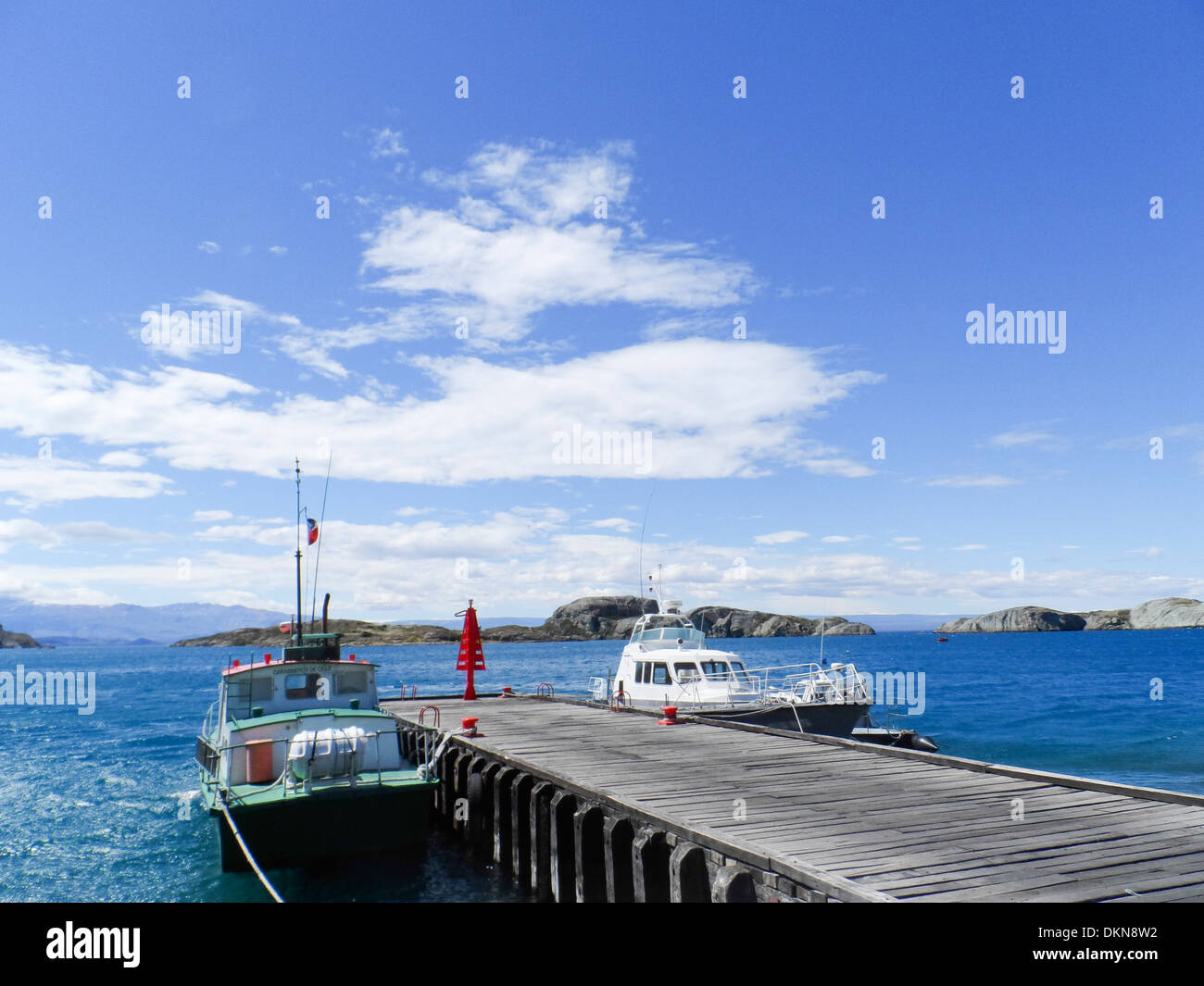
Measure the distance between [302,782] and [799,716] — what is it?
627 inches

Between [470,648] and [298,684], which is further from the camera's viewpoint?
[470,648]

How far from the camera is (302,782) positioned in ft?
48.8

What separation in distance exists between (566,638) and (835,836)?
193m

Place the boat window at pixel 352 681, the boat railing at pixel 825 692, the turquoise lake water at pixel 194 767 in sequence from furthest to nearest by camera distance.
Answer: the boat railing at pixel 825 692 → the boat window at pixel 352 681 → the turquoise lake water at pixel 194 767

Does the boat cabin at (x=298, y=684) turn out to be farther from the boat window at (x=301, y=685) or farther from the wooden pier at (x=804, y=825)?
the wooden pier at (x=804, y=825)

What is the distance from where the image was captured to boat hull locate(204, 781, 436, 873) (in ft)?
45.9

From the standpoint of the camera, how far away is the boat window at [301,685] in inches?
713

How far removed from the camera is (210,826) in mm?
21922

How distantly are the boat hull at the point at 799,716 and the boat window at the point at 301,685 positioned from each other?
1149 centimetres

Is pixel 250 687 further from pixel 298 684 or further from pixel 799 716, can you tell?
pixel 799 716

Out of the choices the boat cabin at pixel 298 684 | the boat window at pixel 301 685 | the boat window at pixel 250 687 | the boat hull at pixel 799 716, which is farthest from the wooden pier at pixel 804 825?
the boat hull at pixel 799 716

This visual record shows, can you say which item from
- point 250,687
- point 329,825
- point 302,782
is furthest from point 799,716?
point 250,687
